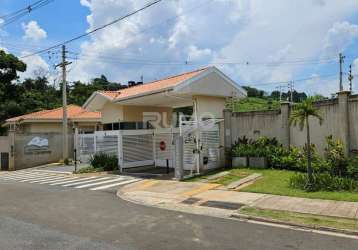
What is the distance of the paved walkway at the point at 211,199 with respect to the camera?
9.65m

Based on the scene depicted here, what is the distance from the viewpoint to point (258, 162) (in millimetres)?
16656

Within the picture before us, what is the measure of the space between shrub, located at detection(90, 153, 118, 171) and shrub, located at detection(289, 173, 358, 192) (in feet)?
38.5

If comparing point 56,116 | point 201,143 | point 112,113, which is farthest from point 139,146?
point 56,116

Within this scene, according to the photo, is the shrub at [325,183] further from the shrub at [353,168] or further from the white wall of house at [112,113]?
the white wall of house at [112,113]

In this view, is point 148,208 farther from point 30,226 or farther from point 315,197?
point 315,197

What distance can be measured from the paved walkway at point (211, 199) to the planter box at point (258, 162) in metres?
3.04

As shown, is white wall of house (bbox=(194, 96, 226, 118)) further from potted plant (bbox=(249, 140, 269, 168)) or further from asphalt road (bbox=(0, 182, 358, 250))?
asphalt road (bbox=(0, 182, 358, 250))

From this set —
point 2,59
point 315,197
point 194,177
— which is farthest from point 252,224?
point 2,59

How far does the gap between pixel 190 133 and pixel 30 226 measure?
33.5 ft

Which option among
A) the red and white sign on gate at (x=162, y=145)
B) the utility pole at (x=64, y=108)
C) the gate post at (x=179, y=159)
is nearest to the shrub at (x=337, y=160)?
the gate post at (x=179, y=159)

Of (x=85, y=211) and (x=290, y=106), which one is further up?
(x=290, y=106)

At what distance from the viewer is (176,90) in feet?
58.0

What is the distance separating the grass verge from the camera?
8.13m

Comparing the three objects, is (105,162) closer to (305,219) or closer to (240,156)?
(240,156)
